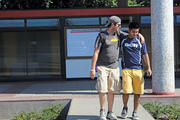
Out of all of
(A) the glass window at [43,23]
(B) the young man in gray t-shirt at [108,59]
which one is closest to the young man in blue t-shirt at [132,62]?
(B) the young man in gray t-shirt at [108,59]

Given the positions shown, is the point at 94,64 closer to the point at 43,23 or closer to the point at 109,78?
the point at 109,78

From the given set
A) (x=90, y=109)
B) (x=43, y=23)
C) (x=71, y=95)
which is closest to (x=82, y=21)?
(x=43, y=23)

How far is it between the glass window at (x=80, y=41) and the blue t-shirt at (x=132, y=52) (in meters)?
5.85

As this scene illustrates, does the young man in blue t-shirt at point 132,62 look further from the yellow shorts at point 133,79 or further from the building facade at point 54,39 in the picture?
the building facade at point 54,39

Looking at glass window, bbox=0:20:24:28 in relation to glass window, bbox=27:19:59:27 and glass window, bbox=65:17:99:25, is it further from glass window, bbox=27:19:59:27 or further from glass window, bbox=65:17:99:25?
glass window, bbox=65:17:99:25

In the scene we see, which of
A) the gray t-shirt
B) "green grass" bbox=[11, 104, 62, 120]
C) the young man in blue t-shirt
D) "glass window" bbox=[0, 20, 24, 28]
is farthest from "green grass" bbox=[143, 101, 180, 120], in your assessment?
"glass window" bbox=[0, 20, 24, 28]

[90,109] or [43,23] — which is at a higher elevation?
[43,23]

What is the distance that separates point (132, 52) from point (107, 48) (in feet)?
1.41

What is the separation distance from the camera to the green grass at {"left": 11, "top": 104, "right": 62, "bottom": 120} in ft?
21.1

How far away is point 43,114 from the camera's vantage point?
6.52 meters

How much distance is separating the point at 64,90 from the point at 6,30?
367 centimetres

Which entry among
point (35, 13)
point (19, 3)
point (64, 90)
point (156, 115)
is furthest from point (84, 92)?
point (19, 3)

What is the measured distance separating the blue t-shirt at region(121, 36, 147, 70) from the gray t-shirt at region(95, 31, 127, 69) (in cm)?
14

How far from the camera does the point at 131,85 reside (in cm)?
520
